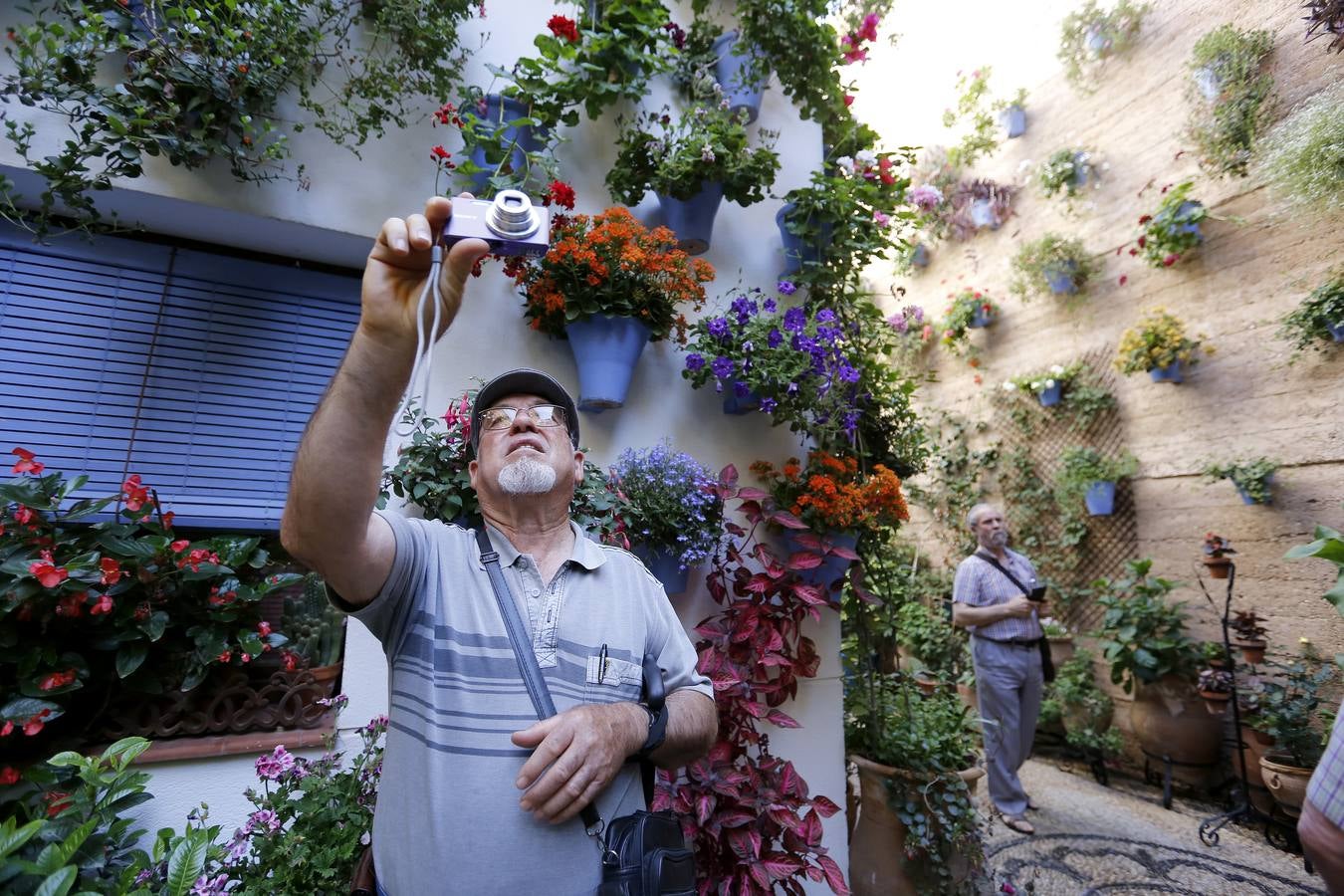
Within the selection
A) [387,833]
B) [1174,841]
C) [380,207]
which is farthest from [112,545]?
[1174,841]

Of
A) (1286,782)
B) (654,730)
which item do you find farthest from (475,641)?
(1286,782)

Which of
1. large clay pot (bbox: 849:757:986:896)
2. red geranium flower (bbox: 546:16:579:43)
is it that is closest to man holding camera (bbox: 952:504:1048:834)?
large clay pot (bbox: 849:757:986:896)

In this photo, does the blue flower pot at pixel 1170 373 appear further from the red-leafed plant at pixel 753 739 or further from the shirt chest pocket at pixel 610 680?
the shirt chest pocket at pixel 610 680

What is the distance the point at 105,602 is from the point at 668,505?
1.63 m

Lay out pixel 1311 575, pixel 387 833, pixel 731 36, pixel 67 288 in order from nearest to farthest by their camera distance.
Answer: pixel 387 833 < pixel 67 288 < pixel 731 36 < pixel 1311 575

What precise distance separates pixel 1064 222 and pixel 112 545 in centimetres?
735

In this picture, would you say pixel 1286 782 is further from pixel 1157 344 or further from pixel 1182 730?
pixel 1157 344

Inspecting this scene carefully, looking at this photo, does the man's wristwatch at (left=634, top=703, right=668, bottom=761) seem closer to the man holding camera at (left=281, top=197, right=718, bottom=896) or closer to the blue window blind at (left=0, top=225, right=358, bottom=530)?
the man holding camera at (left=281, top=197, right=718, bottom=896)

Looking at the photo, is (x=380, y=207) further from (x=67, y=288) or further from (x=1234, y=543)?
(x=1234, y=543)

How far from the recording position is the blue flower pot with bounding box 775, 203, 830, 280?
276 cm

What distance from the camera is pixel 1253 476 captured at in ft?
13.8

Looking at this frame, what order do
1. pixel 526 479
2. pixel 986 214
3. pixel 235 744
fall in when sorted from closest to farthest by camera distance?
pixel 526 479 → pixel 235 744 → pixel 986 214

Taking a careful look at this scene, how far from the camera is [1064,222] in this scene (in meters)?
5.85

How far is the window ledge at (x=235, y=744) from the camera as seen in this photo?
1.71 meters
